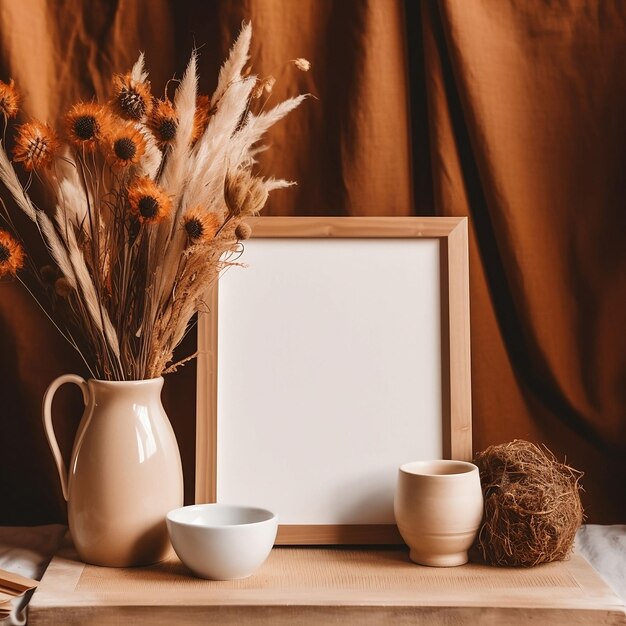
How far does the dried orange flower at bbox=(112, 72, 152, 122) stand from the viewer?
91 centimetres

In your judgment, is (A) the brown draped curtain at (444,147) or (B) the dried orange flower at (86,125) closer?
(B) the dried orange flower at (86,125)

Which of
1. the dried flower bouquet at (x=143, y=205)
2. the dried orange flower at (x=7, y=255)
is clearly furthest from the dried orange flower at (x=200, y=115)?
the dried orange flower at (x=7, y=255)

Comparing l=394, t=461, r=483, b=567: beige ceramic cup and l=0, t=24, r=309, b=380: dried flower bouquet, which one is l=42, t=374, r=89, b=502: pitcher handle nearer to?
l=0, t=24, r=309, b=380: dried flower bouquet

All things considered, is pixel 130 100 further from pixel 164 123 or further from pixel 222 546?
pixel 222 546

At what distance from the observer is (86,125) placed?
90 centimetres

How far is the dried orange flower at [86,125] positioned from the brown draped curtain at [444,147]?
0.29 meters

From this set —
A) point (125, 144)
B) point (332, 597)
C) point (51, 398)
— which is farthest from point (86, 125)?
point (332, 597)

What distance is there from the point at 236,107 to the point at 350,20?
0.31 m

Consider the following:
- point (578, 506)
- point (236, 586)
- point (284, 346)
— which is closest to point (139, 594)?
point (236, 586)

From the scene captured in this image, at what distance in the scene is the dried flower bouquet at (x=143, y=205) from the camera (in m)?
0.91

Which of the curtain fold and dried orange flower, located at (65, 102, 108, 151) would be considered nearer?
dried orange flower, located at (65, 102, 108, 151)

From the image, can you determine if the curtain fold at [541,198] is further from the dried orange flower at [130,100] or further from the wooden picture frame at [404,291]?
the dried orange flower at [130,100]

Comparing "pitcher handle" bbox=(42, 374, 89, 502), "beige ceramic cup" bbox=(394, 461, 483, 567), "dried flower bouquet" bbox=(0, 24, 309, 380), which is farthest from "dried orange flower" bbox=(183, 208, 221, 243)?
"beige ceramic cup" bbox=(394, 461, 483, 567)

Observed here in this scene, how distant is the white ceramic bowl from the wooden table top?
0.05ft
